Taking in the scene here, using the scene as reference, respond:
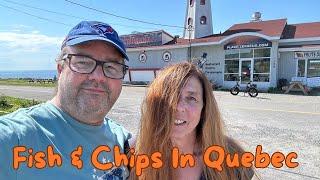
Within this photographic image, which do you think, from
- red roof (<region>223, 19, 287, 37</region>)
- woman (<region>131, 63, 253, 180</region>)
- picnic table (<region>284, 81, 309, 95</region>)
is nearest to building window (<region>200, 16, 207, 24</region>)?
red roof (<region>223, 19, 287, 37</region>)

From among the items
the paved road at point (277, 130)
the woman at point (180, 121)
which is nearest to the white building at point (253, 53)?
the paved road at point (277, 130)

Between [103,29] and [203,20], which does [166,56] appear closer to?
[203,20]

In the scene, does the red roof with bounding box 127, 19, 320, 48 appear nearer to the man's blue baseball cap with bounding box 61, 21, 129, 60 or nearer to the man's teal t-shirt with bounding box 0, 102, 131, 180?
the man's blue baseball cap with bounding box 61, 21, 129, 60

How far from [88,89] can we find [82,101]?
77 millimetres

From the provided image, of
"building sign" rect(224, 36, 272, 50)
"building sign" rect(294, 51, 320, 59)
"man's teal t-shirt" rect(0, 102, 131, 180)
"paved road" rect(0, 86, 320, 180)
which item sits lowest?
"paved road" rect(0, 86, 320, 180)

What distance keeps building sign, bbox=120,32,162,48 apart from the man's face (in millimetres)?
32079

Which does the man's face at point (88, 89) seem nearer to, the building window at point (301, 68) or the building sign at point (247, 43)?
the building window at point (301, 68)

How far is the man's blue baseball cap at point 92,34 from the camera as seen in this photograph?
2.12m

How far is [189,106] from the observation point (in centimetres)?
255

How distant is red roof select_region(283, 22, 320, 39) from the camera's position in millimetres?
24906

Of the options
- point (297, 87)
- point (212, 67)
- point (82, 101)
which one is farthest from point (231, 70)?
point (82, 101)

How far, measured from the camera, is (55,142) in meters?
1.95

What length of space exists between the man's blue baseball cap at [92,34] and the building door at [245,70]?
81.4 ft

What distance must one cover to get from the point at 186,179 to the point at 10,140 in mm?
1266
